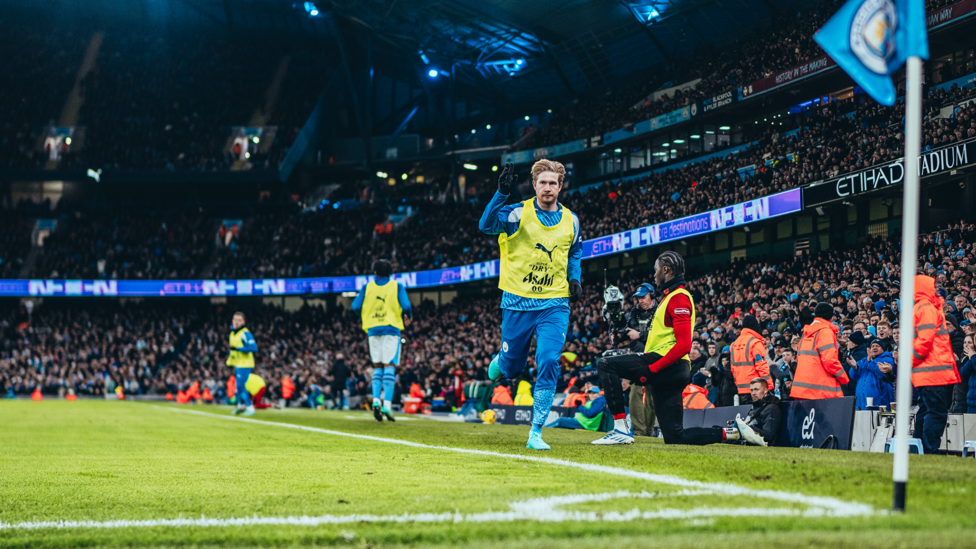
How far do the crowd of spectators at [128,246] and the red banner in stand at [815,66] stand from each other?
3382 centimetres

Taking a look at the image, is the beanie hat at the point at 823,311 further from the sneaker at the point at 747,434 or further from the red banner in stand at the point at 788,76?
the red banner in stand at the point at 788,76

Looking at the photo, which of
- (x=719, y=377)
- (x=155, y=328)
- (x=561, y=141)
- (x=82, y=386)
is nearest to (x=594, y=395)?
(x=719, y=377)

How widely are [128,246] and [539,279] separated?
162ft

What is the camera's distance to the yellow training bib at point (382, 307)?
13.2 meters

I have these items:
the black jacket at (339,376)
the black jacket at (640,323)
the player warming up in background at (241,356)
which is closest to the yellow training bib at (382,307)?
the black jacket at (640,323)

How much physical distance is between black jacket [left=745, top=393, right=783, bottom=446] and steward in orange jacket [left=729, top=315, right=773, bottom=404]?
5.71ft

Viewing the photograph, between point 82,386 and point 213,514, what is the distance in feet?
145

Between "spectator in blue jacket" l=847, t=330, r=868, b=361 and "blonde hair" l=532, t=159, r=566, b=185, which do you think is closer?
"blonde hair" l=532, t=159, r=566, b=185

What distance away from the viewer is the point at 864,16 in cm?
393

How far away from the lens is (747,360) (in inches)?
476

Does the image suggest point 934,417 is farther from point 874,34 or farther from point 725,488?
point 874,34

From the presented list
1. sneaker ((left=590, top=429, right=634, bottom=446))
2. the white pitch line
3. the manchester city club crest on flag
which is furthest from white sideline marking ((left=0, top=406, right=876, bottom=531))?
sneaker ((left=590, top=429, right=634, bottom=446))

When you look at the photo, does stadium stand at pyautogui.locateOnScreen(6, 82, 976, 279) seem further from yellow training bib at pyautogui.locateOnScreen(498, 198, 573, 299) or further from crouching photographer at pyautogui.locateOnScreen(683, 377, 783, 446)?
yellow training bib at pyautogui.locateOnScreen(498, 198, 573, 299)

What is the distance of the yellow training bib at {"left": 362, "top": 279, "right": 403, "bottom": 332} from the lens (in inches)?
520
